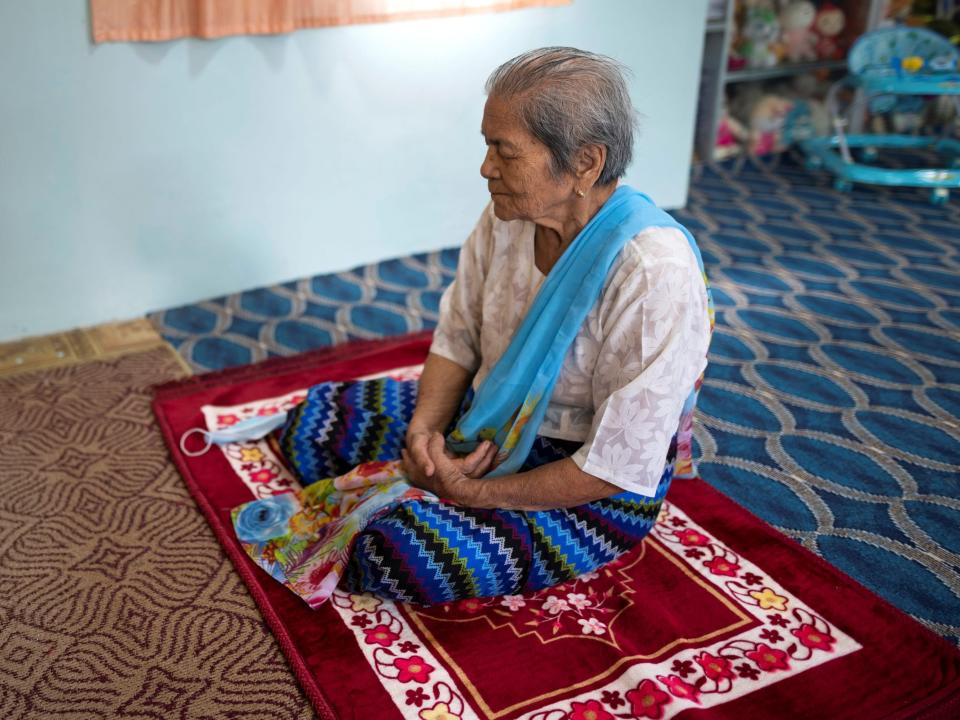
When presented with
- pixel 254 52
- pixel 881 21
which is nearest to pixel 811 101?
pixel 881 21

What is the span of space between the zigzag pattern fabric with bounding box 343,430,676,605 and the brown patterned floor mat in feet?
0.80

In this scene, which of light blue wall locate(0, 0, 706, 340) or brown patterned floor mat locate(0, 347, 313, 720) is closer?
brown patterned floor mat locate(0, 347, 313, 720)

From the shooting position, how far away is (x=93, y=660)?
5.54 feet

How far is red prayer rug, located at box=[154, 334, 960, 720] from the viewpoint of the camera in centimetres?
159

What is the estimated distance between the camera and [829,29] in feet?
16.1

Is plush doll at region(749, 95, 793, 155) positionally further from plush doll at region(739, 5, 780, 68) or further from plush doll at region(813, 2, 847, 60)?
plush doll at region(813, 2, 847, 60)

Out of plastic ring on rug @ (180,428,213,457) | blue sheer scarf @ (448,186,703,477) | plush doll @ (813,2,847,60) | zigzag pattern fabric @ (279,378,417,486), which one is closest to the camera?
blue sheer scarf @ (448,186,703,477)

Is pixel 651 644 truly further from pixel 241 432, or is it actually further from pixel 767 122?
pixel 767 122

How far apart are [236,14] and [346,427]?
4.78 ft

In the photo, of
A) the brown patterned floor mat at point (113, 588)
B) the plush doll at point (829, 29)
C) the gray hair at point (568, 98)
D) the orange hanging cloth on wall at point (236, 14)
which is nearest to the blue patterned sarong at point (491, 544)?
the brown patterned floor mat at point (113, 588)

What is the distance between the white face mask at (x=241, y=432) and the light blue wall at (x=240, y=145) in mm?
883

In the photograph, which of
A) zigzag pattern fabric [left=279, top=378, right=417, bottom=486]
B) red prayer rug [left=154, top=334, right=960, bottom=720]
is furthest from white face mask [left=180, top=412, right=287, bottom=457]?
red prayer rug [left=154, top=334, right=960, bottom=720]

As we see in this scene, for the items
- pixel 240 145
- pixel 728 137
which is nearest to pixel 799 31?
pixel 728 137

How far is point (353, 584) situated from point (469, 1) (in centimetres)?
213
